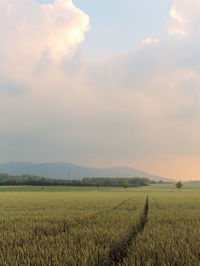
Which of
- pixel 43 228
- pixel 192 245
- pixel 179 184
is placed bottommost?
pixel 179 184

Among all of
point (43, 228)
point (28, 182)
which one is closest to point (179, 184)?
point (28, 182)

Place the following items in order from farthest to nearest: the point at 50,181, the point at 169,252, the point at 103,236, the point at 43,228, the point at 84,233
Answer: the point at 50,181 < the point at 43,228 < the point at 84,233 < the point at 103,236 < the point at 169,252

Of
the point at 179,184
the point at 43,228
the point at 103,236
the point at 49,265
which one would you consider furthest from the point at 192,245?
the point at 179,184

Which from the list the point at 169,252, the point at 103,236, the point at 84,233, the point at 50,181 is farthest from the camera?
the point at 50,181

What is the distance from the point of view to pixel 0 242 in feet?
15.5

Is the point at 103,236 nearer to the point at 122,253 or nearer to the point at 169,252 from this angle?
the point at 122,253

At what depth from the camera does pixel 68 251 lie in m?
3.52

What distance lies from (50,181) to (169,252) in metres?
138

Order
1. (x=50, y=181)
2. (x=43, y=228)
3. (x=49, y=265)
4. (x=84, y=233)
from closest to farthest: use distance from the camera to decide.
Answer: (x=49, y=265), (x=84, y=233), (x=43, y=228), (x=50, y=181)

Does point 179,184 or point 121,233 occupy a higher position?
point 121,233

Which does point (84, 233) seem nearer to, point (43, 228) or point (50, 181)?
point (43, 228)

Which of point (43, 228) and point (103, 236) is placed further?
point (43, 228)

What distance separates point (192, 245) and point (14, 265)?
3.36 metres

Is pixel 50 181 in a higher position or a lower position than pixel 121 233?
lower
